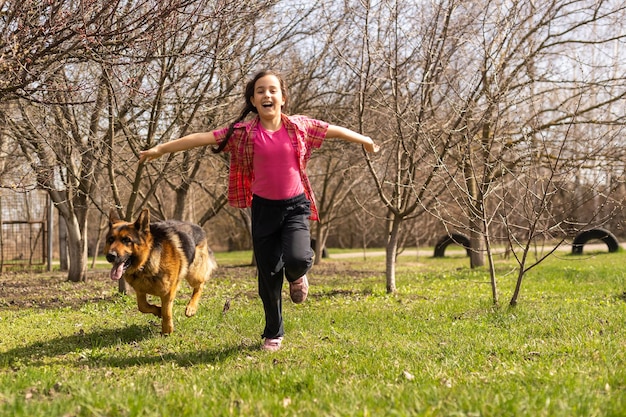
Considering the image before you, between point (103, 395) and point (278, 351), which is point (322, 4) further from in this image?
point (103, 395)

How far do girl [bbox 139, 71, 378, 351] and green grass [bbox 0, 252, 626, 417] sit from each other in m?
0.63

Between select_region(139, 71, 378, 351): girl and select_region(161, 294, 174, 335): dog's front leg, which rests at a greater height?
select_region(139, 71, 378, 351): girl

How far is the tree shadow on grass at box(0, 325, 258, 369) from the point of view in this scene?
4578 millimetres

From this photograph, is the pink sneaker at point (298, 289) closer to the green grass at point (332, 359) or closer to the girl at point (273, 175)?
the girl at point (273, 175)

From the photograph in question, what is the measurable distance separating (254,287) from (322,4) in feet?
16.7

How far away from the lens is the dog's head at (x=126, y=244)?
5.20 m

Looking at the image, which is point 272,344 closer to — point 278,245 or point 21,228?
point 278,245

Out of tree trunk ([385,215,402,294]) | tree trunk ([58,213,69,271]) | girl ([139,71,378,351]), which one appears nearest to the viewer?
girl ([139,71,378,351])

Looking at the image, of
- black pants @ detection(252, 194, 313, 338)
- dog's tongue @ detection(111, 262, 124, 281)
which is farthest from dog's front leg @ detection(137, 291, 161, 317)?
black pants @ detection(252, 194, 313, 338)

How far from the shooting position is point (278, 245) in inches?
192

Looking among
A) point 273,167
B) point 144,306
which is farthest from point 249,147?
point 144,306

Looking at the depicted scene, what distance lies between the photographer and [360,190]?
20078 mm

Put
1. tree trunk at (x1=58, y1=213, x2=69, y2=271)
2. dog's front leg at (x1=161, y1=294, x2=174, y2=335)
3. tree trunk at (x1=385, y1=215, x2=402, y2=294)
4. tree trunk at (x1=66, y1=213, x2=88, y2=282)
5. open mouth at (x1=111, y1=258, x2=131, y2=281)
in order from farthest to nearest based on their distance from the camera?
1. tree trunk at (x1=58, y1=213, x2=69, y2=271)
2. tree trunk at (x1=66, y1=213, x2=88, y2=282)
3. tree trunk at (x1=385, y1=215, x2=402, y2=294)
4. dog's front leg at (x1=161, y1=294, x2=174, y2=335)
5. open mouth at (x1=111, y1=258, x2=131, y2=281)

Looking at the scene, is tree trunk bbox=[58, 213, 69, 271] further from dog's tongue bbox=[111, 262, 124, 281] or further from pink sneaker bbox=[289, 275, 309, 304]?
pink sneaker bbox=[289, 275, 309, 304]
